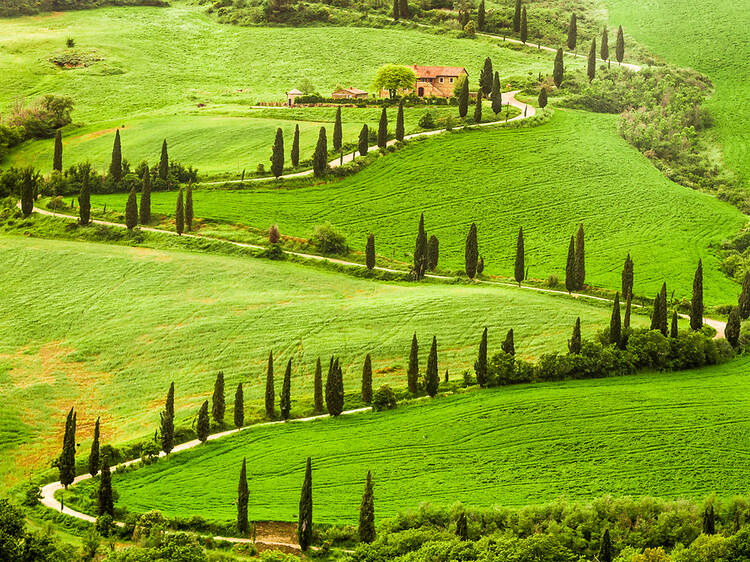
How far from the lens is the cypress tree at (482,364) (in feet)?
347

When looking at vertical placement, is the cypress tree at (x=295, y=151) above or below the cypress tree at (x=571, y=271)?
above

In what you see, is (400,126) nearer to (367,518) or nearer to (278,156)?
(278,156)

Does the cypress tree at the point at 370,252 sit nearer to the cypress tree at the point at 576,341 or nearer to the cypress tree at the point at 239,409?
the cypress tree at the point at 576,341

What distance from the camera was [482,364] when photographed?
106000 mm

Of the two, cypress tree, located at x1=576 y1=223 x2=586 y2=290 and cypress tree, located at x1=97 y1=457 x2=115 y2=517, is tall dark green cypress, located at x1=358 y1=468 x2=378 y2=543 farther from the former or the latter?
cypress tree, located at x1=576 y1=223 x2=586 y2=290

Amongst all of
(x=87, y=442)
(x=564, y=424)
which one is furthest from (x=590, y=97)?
(x=87, y=442)

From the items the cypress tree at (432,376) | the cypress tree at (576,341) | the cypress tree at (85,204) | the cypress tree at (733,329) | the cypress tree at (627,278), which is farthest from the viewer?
the cypress tree at (85,204)

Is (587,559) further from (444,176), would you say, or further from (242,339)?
(444,176)

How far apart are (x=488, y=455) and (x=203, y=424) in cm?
2389

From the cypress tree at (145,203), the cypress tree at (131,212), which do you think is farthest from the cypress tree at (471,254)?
the cypress tree at (131,212)

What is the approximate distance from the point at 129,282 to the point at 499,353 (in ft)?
148

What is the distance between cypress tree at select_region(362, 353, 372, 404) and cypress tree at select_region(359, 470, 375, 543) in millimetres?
20919

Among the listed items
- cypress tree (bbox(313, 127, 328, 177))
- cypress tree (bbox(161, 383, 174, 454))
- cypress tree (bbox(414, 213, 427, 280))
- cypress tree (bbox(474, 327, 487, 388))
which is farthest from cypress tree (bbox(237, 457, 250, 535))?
cypress tree (bbox(313, 127, 328, 177))

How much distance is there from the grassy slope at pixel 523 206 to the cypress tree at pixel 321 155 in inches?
135
